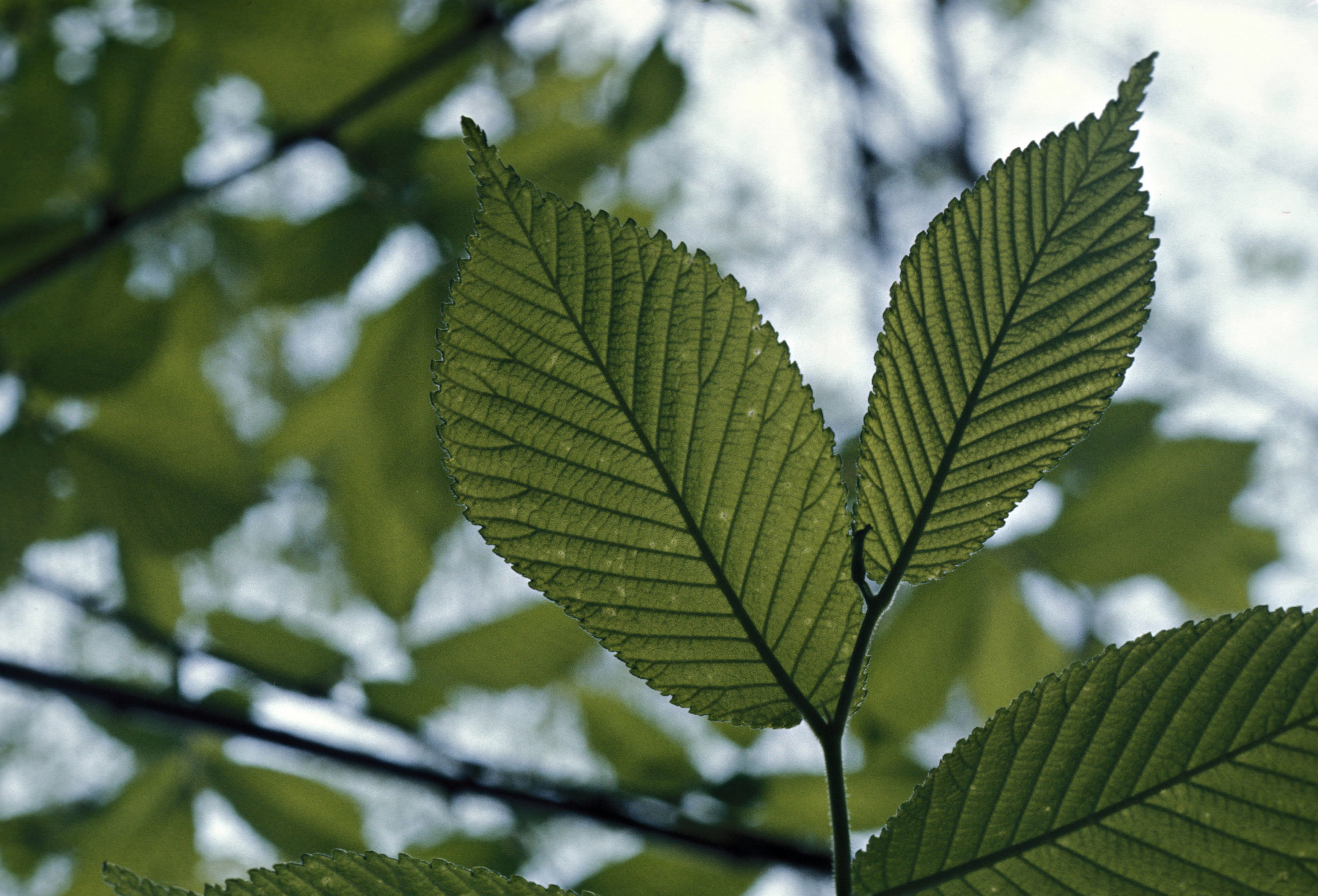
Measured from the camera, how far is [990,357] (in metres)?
0.27

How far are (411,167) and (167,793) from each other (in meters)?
0.66

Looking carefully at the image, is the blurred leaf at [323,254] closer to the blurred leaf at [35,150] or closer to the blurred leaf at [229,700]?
the blurred leaf at [35,150]

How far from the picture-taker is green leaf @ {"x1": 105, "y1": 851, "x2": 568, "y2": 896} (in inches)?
9.6

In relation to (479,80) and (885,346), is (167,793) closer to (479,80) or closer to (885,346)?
(479,80)

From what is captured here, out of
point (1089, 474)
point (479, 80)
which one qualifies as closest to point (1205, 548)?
point (1089, 474)

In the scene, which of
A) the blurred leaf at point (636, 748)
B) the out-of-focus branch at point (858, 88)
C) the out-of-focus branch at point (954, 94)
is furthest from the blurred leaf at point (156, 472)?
the out-of-focus branch at point (954, 94)

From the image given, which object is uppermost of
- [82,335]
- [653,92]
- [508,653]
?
[653,92]

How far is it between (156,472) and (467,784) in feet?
1.51

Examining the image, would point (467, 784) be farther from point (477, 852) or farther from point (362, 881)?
point (362, 881)

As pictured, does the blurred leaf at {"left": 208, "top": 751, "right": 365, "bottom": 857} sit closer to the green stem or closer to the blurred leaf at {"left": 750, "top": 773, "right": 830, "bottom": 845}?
the blurred leaf at {"left": 750, "top": 773, "right": 830, "bottom": 845}

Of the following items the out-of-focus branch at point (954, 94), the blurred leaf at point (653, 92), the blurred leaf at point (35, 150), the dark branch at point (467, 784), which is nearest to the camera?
the dark branch at point (467, 784)

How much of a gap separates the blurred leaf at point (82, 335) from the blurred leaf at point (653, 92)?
1.73ft

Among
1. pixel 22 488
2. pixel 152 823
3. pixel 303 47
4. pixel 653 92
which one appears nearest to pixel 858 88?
pixel 653 92

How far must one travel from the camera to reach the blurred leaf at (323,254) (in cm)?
99
